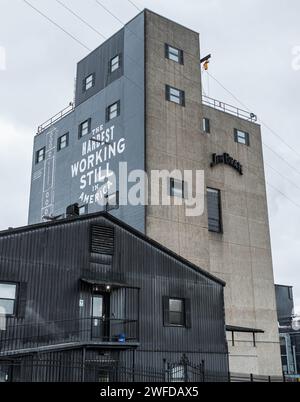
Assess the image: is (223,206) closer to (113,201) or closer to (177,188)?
(177,188)

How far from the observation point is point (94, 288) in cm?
2684

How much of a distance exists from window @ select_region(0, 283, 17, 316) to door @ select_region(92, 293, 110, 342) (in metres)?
4.48

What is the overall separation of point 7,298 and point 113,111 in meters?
25.2

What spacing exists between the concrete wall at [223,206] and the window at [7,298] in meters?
15.5

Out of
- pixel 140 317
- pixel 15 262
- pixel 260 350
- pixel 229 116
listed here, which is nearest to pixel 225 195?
pixel 229 116

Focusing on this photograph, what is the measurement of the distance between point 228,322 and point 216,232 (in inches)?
306

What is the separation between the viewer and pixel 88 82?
5044 cm

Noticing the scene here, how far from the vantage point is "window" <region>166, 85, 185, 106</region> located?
143ft

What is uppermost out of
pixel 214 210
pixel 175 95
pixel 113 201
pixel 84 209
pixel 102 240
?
pixel 175 95

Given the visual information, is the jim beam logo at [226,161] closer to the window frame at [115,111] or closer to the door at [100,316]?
the window frame at [115,111]

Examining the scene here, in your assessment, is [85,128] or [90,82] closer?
[85,128]

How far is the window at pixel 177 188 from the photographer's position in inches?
1604

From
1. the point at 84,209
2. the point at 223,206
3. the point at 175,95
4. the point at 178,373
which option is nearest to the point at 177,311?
the point at 178,373
